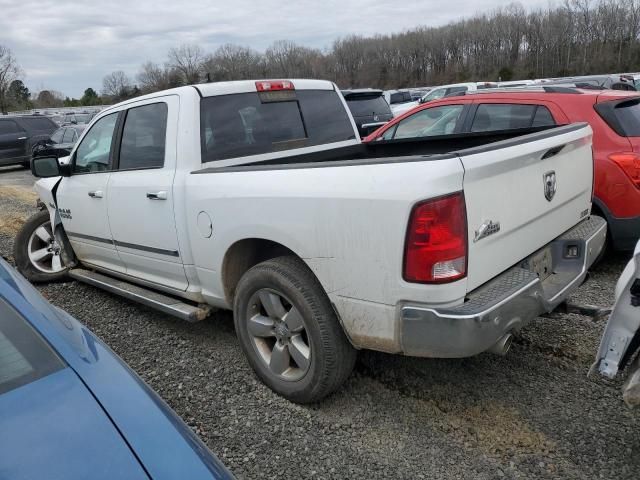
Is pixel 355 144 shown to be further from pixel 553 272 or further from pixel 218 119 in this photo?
pixel 553 272

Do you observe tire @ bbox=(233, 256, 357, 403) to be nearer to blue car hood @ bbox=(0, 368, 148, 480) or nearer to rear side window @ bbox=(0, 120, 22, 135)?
blue car hood @ bbox=(0, 368, 148, 480)

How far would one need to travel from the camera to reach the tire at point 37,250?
5.39 m

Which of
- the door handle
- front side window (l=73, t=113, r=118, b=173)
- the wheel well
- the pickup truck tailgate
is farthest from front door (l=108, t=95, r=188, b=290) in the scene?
the pickup truck tailgate

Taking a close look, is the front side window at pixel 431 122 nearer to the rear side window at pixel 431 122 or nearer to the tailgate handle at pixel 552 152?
the rear side window at pixel 431 122

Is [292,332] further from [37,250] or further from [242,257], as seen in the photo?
[37,250]

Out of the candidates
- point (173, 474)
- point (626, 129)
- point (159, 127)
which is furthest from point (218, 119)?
point (626, 129)

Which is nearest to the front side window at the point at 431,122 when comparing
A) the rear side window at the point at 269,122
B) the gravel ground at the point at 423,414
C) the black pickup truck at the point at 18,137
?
the rear side window at the point at 269,122

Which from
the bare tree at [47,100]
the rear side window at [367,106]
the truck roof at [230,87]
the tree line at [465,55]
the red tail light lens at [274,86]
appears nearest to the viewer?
the truck roof at [230,87]

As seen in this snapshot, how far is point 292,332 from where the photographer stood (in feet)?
9.86

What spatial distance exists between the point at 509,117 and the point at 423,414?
3.62m

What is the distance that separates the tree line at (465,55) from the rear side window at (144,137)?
1804 inches

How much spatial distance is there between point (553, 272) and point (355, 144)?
2.03 metres

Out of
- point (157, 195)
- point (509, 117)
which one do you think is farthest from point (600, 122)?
point (157, 195)

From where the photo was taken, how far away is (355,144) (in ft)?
14.9
